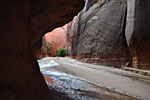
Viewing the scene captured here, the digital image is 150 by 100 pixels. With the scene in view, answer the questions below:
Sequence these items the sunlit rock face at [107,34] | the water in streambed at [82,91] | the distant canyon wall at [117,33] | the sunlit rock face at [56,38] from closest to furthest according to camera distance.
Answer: the water in streambed at [82,91] → the distant canyon wall at [117,33] → the sunlit rock face at [107,34] → the sunlit rock face at [56,38]

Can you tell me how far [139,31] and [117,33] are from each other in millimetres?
2486

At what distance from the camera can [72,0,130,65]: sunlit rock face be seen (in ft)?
31.2

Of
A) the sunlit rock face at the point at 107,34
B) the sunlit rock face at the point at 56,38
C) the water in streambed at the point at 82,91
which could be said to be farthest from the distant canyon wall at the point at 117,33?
the sunlit rock face at the point at 56,38

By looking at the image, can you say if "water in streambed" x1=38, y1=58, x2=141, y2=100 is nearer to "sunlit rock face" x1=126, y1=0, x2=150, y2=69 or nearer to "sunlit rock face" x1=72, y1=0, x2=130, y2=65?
"sunlit rock face" x1=126, y1=0, x2=150, y2=69

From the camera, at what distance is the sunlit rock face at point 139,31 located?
7173 mm

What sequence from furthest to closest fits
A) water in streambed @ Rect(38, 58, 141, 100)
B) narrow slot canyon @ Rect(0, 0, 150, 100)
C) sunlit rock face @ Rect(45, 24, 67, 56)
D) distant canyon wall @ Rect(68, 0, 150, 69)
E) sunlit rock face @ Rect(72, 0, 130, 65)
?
sunlit rock face @ Rect(45, 24, 67, 56) → sunlit rock face @ Rect(72, 0, 130, 65) → distant canyon wall @ Rect(68, 0, 150, 69) → water in streambed @ Rect(38, 58, 141, 100) → narrow slot canyon @ Rect(0, 0, 150, 100)

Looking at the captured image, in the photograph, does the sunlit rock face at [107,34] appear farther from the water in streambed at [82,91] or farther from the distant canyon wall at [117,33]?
the water in streambed at [82,91]

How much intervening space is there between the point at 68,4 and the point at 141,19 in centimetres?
622

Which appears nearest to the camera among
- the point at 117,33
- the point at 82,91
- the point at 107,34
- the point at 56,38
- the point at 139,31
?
the point at 82,91

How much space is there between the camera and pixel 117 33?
973cm

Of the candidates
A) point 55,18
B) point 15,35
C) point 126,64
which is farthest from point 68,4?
point 126,64

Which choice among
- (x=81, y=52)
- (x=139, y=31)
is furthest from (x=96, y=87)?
(x=81, y=52)

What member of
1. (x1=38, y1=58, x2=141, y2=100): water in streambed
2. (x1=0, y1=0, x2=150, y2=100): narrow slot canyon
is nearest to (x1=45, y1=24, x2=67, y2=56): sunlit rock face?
(x1=0, y1=0, x2=150, y2=100): narrow slot canyon

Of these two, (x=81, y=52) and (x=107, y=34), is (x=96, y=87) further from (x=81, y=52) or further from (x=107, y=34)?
(x=81, y=52)
